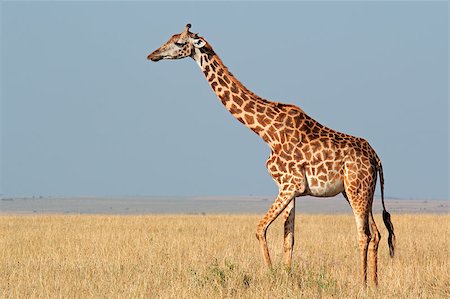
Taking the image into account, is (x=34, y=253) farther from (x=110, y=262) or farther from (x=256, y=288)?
(x=256, y=288)

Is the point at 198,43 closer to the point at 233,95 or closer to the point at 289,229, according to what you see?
the point at 233,95

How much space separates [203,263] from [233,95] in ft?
11.1

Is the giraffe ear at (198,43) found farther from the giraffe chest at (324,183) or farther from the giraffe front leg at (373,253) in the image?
the giraffe front leg at (373,253)

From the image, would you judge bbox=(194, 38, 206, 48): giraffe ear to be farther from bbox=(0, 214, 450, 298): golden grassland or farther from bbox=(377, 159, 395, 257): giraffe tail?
bbox=(0, 214, 450, 298): golden grassland

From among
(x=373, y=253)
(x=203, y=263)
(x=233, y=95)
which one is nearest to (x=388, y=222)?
(x=373, y=253)

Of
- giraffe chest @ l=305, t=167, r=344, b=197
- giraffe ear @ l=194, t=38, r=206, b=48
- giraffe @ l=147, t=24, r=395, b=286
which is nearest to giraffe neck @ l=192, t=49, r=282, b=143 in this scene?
giraffe @ l=147, t=24, r=395, b=286

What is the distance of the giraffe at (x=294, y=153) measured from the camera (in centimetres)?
1049

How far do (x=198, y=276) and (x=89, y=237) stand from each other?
8.94 metres

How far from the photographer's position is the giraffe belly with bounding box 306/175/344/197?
34.6 feet

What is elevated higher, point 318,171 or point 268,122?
point 268,122

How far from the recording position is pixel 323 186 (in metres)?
10.5

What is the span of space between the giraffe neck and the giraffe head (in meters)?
0.17

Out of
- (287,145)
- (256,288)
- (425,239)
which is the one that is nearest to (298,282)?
(256,288)

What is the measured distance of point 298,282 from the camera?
33.9 ft
